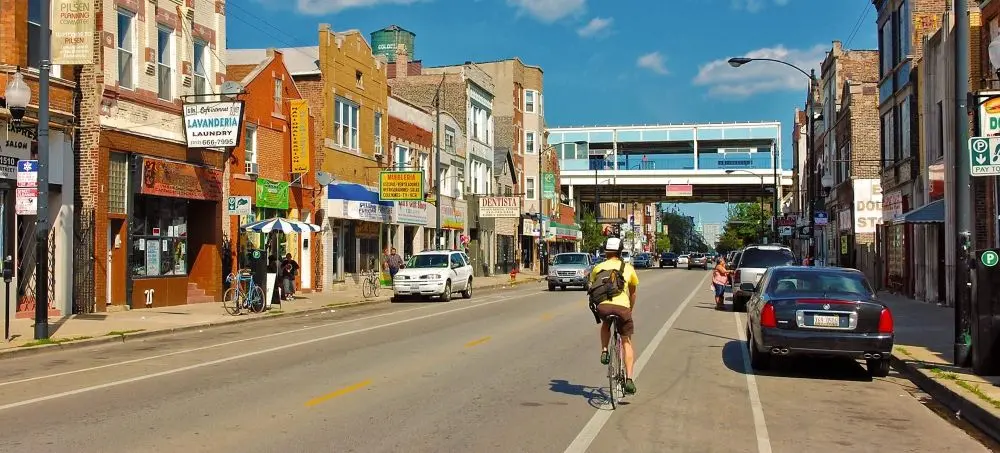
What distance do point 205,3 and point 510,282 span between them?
2462cm

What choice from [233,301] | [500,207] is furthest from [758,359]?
[500,207]

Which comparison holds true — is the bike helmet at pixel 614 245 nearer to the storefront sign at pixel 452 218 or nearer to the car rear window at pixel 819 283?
the car rear window at pixel 819 283

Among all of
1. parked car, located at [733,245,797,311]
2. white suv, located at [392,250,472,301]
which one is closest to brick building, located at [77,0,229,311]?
white suv, located at [392,250,472,301]

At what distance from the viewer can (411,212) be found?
43.3m

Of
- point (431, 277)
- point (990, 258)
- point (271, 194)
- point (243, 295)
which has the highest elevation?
point (271, 194)

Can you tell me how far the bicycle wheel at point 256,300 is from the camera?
78.2 feet

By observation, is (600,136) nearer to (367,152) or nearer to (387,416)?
(367,152)

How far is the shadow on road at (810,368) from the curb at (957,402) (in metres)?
0.61

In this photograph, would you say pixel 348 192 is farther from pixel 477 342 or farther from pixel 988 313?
pixel 988 313

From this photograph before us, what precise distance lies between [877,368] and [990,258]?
2.12 meters

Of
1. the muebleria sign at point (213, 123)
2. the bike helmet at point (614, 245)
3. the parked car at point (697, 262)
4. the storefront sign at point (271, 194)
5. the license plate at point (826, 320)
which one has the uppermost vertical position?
the muebleria sign at point (213, 123)

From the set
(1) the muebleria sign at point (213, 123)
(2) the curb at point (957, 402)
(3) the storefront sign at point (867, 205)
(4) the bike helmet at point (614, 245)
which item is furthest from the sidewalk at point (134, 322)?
(3) the storefront sign at point (867, 205)

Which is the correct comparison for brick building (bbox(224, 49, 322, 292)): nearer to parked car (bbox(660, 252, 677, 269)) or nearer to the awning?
the awning

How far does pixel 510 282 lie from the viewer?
4800 cm
